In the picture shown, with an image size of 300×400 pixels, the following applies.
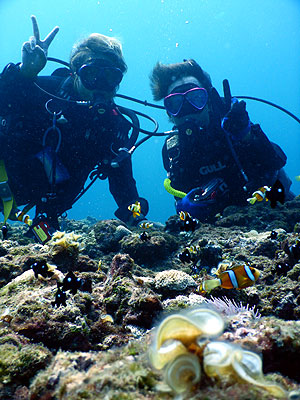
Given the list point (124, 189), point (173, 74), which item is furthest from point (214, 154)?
point (173, 74)

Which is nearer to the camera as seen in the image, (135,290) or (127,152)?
(135,290)

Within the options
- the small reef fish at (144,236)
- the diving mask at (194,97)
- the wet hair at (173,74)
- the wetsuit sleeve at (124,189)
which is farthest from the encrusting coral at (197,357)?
the wet hair at (173,74)

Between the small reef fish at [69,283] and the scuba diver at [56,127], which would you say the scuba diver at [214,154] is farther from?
the small reef fish at [69,283]

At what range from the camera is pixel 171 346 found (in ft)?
3.86

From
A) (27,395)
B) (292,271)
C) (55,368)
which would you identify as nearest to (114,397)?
(55,368)

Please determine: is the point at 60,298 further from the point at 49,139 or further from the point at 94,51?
the point at 94,51

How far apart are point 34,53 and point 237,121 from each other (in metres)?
5.99

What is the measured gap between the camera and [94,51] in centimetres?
798

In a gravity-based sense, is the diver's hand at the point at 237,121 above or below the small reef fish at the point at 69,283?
above

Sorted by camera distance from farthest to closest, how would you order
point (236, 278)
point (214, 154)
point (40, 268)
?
point (214, 154) → point (40, 268) → point (236, 278)

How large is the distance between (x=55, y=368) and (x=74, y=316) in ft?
2.65

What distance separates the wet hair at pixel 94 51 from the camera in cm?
788

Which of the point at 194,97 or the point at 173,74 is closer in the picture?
the point at 194,97

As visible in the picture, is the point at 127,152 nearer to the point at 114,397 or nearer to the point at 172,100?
the point at 172,100
